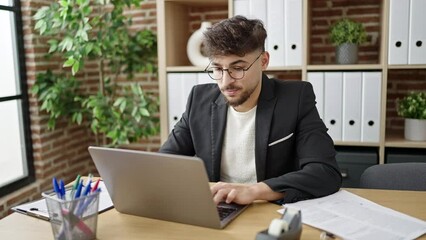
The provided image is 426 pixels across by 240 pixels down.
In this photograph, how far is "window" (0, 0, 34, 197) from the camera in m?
2.71

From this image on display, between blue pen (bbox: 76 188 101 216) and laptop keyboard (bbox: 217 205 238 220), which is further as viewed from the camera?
laptop keyboard (bbox: 217 205 238 220)

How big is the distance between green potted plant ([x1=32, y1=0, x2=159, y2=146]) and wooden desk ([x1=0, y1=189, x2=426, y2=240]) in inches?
62.1

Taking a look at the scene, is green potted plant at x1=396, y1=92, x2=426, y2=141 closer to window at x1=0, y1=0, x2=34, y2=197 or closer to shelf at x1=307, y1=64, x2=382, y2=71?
shelf at x1=307, y1=64, x2=382, y2=71

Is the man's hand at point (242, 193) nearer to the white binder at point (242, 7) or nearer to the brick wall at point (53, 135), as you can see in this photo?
the white binder at point (242, 7)

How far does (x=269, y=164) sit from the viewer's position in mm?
1607

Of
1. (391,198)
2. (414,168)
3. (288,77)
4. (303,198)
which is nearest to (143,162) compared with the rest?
(303,198)

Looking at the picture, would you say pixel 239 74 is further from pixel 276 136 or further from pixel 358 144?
pixel 358 144

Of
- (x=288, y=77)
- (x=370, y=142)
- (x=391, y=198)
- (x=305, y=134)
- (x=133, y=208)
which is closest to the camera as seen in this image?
(x=133, y=208)

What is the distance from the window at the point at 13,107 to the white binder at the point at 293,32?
172 cm

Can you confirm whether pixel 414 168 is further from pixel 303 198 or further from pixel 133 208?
pixel 133 208

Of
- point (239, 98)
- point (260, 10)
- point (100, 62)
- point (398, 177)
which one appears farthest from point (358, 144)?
point (100, 62)

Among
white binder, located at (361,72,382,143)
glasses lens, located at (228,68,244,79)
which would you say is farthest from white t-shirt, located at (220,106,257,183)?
white binder, located at (361,72,382,143)

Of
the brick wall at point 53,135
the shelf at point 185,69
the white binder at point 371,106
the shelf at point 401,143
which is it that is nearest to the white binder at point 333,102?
the white binder at point 371,106

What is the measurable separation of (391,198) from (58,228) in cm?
100
